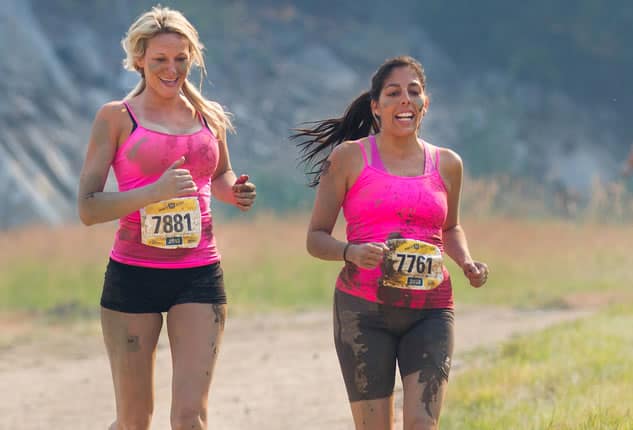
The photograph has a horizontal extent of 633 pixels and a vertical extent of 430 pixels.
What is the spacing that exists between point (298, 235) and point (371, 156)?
13232 mm

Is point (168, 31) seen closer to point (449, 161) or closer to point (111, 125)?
point (111, 125)

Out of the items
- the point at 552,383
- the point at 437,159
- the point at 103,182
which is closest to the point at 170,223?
the point at 103,182

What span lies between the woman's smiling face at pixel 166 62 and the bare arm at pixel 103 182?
183mm

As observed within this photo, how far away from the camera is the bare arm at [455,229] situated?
172 inches

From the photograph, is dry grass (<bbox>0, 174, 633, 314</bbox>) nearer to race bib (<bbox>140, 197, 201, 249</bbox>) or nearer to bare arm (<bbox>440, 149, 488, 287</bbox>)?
race bib (<bbox>140, 197, 201, 249</bbox>)

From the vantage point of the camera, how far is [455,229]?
4.68 m

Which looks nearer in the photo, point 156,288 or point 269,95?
point 156,288

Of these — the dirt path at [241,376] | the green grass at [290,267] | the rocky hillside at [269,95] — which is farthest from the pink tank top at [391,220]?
the rocky hillside at [269,95]

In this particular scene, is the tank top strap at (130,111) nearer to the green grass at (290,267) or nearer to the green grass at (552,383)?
the green grass at (552,383)

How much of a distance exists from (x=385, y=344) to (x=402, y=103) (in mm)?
873

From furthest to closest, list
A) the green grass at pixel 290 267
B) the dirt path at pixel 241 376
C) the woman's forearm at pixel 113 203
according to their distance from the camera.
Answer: the green grass at pixel 290 267 → the dirt path at pixel 241 376 → the woman's forearm at pixel 113 203

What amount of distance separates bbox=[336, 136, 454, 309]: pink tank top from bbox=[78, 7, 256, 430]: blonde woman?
0.52 m

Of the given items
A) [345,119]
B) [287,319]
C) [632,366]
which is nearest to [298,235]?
[287,319]

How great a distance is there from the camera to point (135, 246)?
4516 mm
